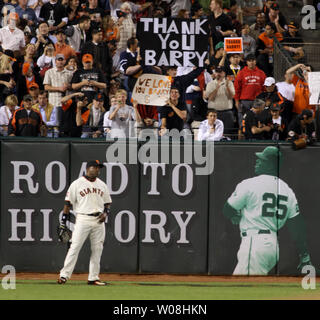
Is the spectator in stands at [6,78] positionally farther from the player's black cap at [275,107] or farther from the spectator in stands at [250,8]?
the spectator in stands at [250,8]

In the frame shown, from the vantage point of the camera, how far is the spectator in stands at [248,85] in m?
19.8

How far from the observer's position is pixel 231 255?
17375 mm

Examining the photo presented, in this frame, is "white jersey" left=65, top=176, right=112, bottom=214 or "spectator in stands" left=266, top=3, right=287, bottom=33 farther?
"spectator in stands" left=266, top=3, right=287, bottom=33

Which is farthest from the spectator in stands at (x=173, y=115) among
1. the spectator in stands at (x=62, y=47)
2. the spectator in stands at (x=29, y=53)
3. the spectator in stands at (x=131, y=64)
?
the spectator in stands at (x=29, y=53)

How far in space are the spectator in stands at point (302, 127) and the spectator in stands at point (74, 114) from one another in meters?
4.48

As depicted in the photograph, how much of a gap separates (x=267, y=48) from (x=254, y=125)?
490 centimetres

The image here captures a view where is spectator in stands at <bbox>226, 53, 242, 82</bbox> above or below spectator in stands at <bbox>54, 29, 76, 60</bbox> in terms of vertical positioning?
below

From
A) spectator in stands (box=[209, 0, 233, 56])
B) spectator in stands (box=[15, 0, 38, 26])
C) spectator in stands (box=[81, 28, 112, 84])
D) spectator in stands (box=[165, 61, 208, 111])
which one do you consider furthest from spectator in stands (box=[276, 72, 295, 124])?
spectator in stands (box=[15, 0, 38, 26])

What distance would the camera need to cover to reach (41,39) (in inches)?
836

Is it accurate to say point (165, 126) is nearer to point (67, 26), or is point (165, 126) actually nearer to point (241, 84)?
point (241, 84)

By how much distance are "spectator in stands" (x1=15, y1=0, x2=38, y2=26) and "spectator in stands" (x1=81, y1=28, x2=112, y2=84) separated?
7.64ft

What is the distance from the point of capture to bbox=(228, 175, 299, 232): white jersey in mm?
17375

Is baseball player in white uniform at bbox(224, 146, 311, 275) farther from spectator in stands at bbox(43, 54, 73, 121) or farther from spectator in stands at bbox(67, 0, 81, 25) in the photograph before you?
spectator in stands at bbox(67, 0, 81, 25)

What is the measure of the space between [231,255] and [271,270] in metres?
0.89
